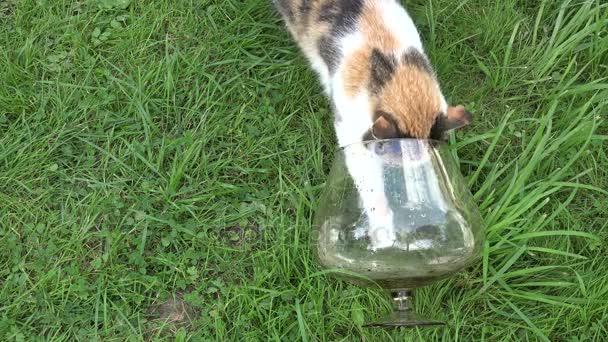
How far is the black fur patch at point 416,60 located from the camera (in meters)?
2.00

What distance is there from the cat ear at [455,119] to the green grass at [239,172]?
0.39 m

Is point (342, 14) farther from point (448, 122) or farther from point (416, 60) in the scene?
point (448, 122)

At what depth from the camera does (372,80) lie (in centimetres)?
199

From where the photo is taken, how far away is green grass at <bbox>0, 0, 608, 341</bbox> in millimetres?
2121

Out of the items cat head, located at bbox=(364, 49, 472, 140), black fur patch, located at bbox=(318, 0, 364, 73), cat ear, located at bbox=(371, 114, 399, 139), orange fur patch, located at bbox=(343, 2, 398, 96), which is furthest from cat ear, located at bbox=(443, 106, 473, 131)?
black fur patch, located at bbox=(318, 0, 364, 73)

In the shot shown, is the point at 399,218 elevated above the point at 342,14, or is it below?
below

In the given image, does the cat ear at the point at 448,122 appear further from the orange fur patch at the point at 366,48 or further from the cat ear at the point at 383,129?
the orange fur patch at the point at 366,48

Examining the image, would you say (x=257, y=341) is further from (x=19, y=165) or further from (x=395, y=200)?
(x=19, y=165)

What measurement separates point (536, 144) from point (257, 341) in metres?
1.22

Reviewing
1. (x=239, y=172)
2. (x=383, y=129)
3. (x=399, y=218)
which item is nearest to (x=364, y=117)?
(x=383, y=129)

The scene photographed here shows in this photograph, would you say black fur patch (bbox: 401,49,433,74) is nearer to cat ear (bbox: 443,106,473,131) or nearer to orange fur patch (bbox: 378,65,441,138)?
orange fur patch (bbox: 378,65,441,138)

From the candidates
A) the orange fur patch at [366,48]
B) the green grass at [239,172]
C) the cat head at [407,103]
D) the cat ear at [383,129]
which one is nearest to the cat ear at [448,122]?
the cat head at [407,103]

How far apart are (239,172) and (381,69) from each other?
681 mm

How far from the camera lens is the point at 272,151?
2.34m
